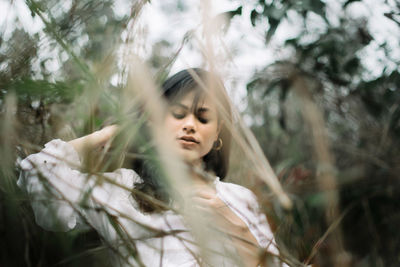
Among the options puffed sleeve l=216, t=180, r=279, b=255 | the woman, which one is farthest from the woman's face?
puffed sleeve l=216, t=180, r=279, b=255

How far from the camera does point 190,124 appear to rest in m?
0.70

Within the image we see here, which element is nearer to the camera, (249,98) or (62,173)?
(62,173)

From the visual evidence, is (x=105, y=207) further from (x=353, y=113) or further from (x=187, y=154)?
(x=353, y=113)

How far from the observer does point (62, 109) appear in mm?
786

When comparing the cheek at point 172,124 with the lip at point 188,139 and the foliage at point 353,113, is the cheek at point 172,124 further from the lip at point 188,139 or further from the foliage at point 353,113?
the foliage at point 353,113

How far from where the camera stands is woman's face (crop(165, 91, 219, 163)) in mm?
704

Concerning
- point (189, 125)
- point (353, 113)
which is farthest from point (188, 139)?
point (353, 113)

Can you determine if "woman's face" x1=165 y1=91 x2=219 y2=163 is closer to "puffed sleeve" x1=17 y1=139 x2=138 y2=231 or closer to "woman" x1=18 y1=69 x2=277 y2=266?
"woman" x1=18 y1=69 x2=277 y2=266

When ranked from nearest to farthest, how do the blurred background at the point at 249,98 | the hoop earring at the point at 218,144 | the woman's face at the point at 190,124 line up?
the blurred background at the point at 249,98 < the woman's face at the point at 190,124 < the hoop earring at the point at 218,144

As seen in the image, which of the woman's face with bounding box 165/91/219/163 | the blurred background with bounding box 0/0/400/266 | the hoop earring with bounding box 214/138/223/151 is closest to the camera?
the blurred background with bounding box 0/0/400/266

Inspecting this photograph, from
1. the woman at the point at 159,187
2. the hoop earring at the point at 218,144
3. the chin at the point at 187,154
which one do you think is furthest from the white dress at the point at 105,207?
the hoop earring at the point at 218,144

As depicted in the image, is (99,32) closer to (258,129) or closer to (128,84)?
(128,84)

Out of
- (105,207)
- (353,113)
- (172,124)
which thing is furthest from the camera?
(353,113)

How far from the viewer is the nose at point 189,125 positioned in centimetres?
70
